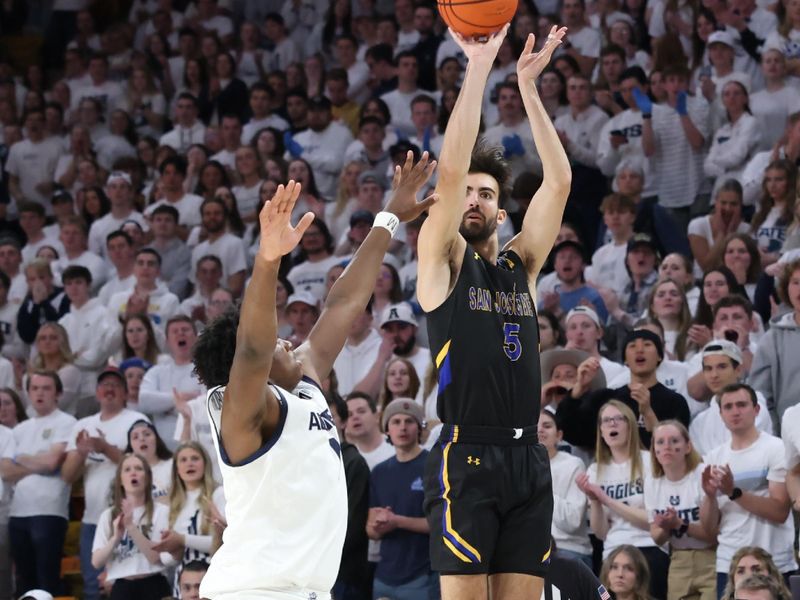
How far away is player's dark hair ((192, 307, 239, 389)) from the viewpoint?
5328 mm

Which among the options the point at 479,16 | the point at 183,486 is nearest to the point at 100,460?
the point at 183,486

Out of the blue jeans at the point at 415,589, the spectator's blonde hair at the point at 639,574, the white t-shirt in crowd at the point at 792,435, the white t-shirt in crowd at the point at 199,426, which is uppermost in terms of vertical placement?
the white t-shirt in crowd at the point at 199,426

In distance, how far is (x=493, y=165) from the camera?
6.47 meters

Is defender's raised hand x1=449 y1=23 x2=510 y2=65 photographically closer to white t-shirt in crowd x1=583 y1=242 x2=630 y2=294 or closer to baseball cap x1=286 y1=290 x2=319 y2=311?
white t-shirt in crowd x1=583 y1=242 x2=630 y2=294

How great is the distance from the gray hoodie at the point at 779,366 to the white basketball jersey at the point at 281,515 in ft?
18.2

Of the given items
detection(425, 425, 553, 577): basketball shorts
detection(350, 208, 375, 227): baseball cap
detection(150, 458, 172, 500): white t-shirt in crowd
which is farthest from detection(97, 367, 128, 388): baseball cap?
detection(425, 425, 553, 577): basketball shorts

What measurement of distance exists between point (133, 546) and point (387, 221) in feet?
18.8

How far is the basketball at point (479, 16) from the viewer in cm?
616

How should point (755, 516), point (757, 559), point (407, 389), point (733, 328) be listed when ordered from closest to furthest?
point (757, 559), point (755, 516), point (733, 328), point (407, 389)

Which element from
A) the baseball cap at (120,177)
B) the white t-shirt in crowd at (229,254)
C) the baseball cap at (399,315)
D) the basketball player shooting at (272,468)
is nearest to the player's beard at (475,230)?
the basketball player shooting at (272,468)

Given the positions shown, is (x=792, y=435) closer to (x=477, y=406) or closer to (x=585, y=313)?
(x=585, y=313)

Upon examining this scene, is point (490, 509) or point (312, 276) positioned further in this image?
point (312, 276)

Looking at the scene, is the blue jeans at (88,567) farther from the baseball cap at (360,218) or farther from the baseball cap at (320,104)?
the baseball cap at (320,104)

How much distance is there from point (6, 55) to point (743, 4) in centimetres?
1140
